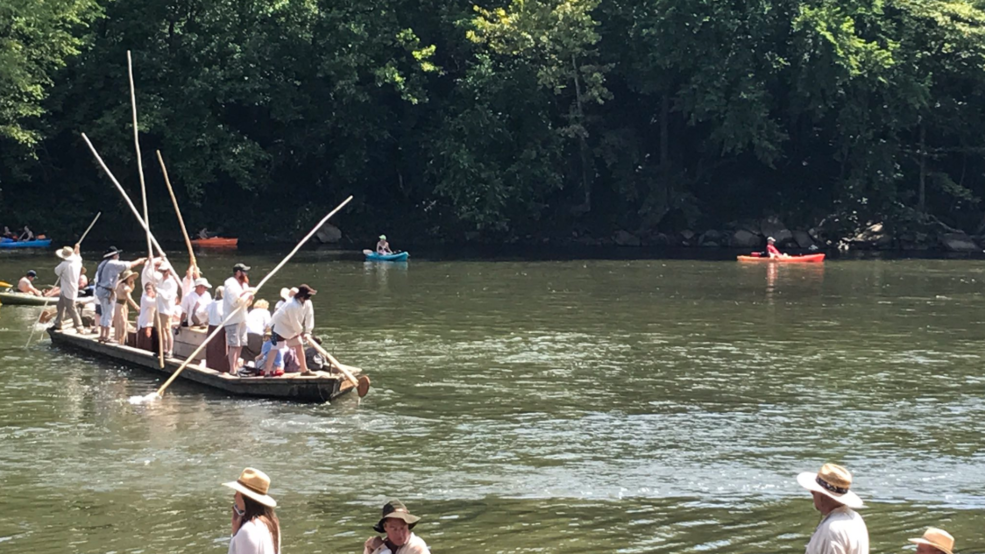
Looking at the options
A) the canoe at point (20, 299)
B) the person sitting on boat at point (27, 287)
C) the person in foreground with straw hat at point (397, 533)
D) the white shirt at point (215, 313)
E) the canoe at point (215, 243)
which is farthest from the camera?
the canoe at point (215, 243)

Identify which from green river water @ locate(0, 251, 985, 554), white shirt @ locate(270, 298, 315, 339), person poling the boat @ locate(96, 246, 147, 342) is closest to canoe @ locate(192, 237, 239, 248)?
green river water @ locate(0, 251, 985, 554)

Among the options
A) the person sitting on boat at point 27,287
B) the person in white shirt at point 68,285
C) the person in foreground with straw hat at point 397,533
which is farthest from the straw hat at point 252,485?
the person sitting on boat at point 27,287

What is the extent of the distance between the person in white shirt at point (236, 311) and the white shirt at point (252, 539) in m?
11.7

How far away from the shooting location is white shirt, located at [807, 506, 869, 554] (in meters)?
8.20

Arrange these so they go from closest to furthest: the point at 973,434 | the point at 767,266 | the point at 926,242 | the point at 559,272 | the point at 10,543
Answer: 1. the point at 10,543
2. the point at 973,434
3. the point at 559,272
4. the point at 767,266
5. the point at 926,242

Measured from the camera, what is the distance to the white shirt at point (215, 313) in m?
20.3

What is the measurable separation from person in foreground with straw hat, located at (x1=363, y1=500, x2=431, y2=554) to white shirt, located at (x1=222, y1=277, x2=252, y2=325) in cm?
1163

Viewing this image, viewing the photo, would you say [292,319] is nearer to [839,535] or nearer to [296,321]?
[296,321]

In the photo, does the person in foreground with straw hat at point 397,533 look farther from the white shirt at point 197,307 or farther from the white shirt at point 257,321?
the white shirt at point 197,307

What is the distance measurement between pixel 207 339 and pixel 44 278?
66.2 ft

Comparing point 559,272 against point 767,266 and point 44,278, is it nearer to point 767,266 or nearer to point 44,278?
point 767,266

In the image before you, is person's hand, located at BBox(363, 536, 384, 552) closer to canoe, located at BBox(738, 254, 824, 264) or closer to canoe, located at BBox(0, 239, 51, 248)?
canoe, located at BBox(738, 254, 824, 264)

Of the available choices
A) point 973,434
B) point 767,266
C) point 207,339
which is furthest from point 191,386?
point 767,266

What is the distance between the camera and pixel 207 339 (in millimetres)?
20391
